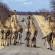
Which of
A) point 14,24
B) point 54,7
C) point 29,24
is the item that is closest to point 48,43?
point 29,24

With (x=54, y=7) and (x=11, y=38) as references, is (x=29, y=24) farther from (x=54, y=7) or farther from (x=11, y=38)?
(x=54, y=7)

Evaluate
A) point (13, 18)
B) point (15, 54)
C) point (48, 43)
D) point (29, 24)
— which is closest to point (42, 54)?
point (15, 54)

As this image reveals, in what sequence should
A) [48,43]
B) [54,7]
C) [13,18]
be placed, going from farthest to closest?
[13,18] → [48,43] → [54,7]

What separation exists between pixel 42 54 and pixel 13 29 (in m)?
4.73

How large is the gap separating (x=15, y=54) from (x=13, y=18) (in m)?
4.97

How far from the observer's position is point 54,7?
6.38m

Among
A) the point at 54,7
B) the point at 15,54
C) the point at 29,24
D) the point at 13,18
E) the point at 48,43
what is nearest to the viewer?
the point at 54,7

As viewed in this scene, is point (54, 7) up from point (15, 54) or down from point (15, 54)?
up

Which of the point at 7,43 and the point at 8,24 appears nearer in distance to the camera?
the point at 7,43

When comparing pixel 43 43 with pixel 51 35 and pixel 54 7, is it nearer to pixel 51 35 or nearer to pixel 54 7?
pixel 51 35

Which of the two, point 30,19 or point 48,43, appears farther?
point 30,19

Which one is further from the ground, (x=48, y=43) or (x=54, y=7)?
(x=54, y=7)

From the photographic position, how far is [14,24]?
14438 millimetres

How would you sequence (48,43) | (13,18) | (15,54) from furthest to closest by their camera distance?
(13,18) → (48,43) → (15,54)
